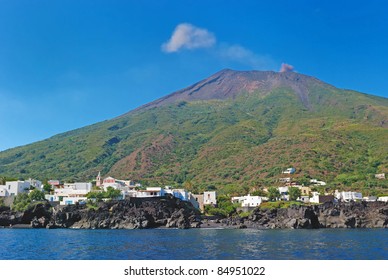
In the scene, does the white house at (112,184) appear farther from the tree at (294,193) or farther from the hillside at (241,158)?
the tree at (294,193)

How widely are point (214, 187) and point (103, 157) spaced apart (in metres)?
74.8

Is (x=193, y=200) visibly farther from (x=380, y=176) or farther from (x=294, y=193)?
(x=380, y=176)

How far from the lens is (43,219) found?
248ft

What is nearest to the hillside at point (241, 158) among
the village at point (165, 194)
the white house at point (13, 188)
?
the village at point (165, 194)

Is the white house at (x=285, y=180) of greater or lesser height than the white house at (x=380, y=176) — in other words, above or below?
below

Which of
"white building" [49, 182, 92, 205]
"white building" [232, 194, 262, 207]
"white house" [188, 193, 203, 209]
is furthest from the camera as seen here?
"white house" [188, 193, 203, 209]

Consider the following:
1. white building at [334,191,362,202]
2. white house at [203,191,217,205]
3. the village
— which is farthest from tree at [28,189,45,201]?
white building at [334,191,362,202]

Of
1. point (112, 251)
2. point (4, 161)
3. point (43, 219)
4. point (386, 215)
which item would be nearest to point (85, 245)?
point (112, 251)

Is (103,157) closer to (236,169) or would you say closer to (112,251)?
(236,169)

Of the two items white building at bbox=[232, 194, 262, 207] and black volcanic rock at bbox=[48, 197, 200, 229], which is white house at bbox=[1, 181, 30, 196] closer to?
black volcanic rock at bbox=[48, 197, 200, 229]

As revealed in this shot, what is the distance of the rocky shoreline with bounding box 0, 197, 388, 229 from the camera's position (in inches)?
2901

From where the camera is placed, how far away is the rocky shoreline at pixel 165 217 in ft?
242

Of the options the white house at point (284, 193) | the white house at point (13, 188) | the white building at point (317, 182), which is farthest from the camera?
the white building at point (317, 182)

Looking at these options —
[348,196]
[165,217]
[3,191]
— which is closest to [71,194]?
[3,191]
